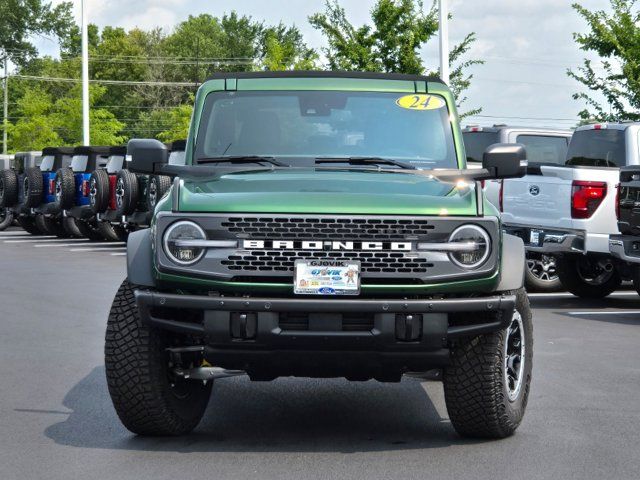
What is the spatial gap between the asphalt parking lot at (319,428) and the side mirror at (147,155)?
1.43 meters

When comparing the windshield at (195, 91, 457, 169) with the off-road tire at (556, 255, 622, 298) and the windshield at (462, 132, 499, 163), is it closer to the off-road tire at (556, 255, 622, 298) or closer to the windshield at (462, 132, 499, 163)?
the off-road tire at (556, 255, 622, 298)

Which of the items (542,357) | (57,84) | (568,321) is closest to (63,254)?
(568,321)

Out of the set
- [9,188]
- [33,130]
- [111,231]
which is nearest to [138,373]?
[111,231]

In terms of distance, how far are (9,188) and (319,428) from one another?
26.9m

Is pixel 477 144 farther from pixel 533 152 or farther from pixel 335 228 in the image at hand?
pixel 335 228

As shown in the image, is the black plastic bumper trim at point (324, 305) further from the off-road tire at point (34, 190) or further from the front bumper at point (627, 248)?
the off-road tire at point (34, 190)

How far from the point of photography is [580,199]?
14938mm

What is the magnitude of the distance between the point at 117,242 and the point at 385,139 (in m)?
22.3

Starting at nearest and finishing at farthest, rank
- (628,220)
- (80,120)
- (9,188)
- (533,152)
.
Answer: (628,220)
(533,152)
(9,188)
(80,120)

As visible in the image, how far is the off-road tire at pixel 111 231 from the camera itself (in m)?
28.2

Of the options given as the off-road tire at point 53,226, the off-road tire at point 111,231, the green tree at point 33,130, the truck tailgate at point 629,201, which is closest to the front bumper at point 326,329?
the truck tailgate at point 629,201

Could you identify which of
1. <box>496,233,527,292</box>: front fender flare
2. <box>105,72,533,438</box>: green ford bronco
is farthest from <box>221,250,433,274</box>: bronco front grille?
<box>496,233,527,292</box>: front fender flare

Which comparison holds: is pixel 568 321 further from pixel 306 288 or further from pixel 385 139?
pixel 306 288

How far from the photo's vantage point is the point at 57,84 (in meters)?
105
